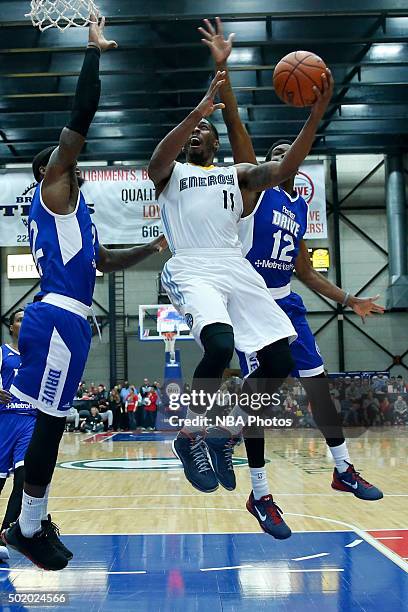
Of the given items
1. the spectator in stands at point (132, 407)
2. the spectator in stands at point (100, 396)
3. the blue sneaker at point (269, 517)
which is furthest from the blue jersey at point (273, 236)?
the spectator in stands at point (100, 396)

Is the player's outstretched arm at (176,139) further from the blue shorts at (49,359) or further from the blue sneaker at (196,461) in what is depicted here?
the blue sneaker at (196,461)

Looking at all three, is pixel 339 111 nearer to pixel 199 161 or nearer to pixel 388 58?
pixel 388 58

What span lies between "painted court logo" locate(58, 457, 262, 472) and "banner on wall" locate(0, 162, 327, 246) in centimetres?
767

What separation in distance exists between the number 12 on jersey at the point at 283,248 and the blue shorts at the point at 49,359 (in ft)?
4.98

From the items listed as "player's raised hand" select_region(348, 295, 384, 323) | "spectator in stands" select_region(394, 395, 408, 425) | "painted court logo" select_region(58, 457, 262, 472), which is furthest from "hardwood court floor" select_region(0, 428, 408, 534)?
"spectator in stands" select_region(394, 395, 408, 425)

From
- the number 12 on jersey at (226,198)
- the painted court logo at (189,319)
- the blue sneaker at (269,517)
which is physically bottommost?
the blue sneaker at (269,517)

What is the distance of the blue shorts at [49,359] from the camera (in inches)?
176

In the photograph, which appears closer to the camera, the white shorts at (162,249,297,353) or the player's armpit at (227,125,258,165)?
the white shorts at (162,249,297,353)

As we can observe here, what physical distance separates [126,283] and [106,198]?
7.04 meters

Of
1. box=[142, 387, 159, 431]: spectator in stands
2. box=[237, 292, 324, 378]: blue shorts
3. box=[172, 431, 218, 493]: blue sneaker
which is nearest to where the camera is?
box=[172, 431, 218, 493]: blue sneaker

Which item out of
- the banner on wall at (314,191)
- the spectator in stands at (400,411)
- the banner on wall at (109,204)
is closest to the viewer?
the banner on wall at (109,204)

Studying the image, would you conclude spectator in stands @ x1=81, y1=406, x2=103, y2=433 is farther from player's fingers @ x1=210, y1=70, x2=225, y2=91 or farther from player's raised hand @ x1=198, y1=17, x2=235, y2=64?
player's fingers @ x1=210, y1=70, x2=225, y2=91

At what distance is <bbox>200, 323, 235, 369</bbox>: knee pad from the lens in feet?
14.8

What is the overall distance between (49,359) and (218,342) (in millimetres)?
973
